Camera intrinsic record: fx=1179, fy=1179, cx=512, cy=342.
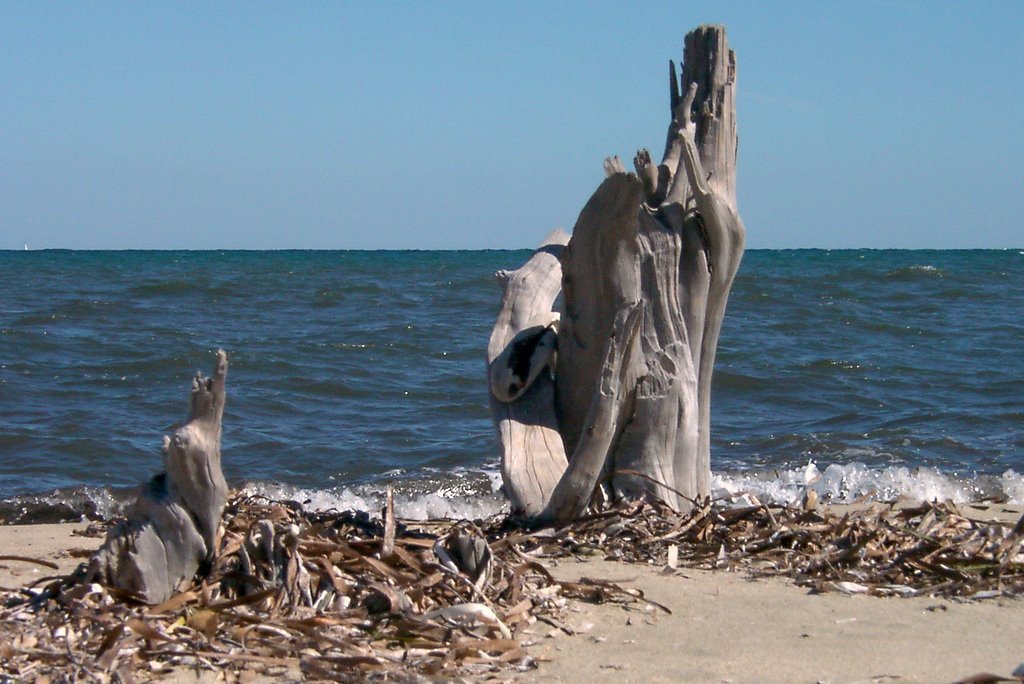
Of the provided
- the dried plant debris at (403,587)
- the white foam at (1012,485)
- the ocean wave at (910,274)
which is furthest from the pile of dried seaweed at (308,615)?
the ocean wave at (910,274)

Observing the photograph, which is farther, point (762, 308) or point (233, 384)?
point (762, 308)

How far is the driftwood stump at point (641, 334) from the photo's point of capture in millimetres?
5066

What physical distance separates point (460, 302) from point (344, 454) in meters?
13.4

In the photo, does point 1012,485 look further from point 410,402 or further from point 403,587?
point 403,587

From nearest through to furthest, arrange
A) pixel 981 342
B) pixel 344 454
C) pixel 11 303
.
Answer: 1. pixel 344 454
2. pixel 981 342
3. pixel 11 303

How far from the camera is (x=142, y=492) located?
375cm

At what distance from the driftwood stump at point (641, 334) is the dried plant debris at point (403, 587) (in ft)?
0.88

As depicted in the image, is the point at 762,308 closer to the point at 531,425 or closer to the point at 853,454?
the point at 853,454

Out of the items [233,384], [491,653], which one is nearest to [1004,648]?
[491,653]

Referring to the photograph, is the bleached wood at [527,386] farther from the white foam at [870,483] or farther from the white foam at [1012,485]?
the white foam at [1012,485]

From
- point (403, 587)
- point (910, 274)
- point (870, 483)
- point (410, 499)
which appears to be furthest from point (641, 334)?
point (910, 274)

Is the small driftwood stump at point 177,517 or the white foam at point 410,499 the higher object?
the small driftwood stump at point 177,517

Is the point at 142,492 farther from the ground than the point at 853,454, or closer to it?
farther from the ground

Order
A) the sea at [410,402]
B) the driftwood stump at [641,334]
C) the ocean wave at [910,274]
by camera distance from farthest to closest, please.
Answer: the ocean wave at [910,274]
the sea at [410,402]
the driftwood stump at [641,334]
